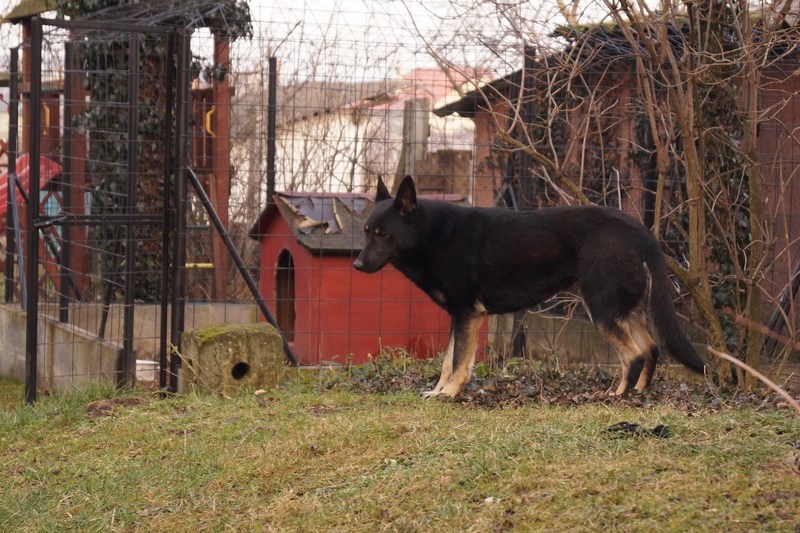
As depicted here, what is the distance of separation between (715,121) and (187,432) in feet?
16.2

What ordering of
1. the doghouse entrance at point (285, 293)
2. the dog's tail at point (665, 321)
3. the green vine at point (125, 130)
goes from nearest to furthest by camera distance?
the dog's tail at point (665, 321) < the doghouse entrance at point (285, 293) < the green vine at point (125, 130)

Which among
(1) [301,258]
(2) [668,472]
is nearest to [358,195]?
(1) [301,258]

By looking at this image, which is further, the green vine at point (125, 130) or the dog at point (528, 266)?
the green vine at point (125, 130)

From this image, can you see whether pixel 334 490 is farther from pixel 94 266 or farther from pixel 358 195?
pixel 94 266

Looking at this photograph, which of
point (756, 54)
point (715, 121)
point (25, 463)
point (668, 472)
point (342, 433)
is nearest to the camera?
point (668, 472)

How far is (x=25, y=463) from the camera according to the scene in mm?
6438

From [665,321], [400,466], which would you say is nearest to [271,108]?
[665,321]

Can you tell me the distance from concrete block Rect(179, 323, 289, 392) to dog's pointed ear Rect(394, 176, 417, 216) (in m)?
1.53

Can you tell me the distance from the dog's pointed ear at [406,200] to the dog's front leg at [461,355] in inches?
33.5

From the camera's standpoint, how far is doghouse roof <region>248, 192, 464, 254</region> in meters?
9.56

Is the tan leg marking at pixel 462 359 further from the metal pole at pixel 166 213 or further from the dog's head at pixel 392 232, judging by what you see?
the metal pole at pixel 166 213

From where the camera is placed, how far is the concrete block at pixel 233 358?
7809 mm

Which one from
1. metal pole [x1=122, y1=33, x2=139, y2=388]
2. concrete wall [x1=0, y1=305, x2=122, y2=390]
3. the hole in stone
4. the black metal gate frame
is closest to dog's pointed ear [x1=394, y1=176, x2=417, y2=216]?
the hole in stone

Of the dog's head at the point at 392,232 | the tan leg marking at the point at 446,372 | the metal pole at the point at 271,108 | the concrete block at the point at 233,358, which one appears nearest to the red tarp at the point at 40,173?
the metal pole at the point at 271,108
